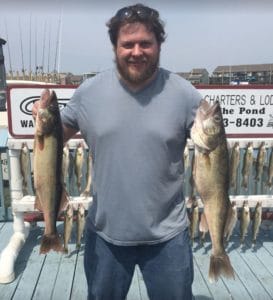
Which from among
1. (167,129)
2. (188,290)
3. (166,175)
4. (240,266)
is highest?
(167,129)

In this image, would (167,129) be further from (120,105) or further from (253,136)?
(253,136)

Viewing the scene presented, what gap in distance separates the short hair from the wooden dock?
6.85 feet

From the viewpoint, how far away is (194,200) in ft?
12.0

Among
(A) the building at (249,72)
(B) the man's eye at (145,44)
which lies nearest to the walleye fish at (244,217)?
(B) the man's eye at (145,44)

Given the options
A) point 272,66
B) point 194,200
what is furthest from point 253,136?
point 272,66

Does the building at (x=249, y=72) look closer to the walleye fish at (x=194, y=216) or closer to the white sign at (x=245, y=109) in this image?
the white sign at (x=245, y=109)

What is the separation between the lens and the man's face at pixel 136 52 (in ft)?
6.75

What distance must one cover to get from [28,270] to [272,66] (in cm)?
7015

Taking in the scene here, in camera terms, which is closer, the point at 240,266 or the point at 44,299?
the point at 44,299

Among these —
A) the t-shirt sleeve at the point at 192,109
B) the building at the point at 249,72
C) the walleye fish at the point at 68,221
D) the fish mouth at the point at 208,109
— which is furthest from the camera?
the building at the point at 249,72

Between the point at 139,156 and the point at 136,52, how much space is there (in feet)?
1.75

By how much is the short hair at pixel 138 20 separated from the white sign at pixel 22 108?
168 centimetres

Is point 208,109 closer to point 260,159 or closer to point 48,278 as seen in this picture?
point 260,159

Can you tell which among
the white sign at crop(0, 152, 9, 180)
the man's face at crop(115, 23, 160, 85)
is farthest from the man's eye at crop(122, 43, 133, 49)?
the white sign at crop(0, 152, 9, 180)
